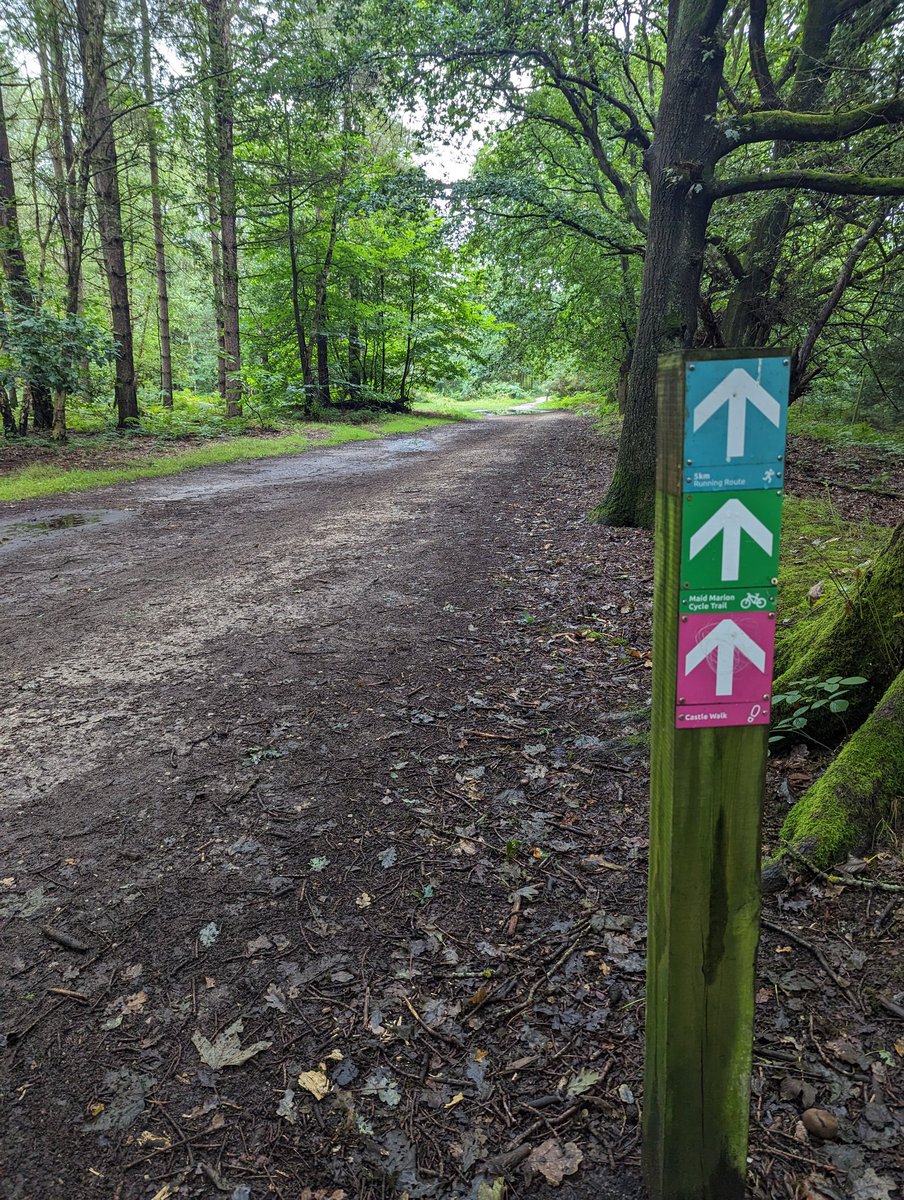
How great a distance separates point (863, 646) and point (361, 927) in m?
2.60

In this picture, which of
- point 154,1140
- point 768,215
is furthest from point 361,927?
point 768,215

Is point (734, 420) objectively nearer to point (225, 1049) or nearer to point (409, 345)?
point (225, 1049)

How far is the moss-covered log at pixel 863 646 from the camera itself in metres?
3.06

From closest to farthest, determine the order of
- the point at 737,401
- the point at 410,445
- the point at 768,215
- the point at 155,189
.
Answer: the point at 737,401, the point at 768,215, the point at 155,189, the point at 410,445

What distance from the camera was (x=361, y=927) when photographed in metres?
2.53

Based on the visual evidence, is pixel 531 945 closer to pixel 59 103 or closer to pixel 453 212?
pixel 453 212

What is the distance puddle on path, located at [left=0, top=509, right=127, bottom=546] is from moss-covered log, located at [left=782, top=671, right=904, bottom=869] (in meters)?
7.94

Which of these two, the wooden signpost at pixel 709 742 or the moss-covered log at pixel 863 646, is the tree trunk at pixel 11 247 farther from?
the wooden signpost at pixel 709 742

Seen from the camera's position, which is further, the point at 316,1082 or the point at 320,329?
the point at 320,329

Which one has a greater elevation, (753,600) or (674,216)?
(674,216)

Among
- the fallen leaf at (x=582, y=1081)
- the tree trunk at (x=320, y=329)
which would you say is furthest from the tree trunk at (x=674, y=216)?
the tree trunk at (x=320, y=329)

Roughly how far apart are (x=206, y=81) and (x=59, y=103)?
405 cm

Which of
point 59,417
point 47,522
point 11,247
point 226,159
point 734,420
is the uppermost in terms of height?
point 226,159

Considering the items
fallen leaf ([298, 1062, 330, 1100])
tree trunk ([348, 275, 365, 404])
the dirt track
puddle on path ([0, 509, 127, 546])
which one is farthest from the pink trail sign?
tree trunk ([348, 275, 365, 404])
